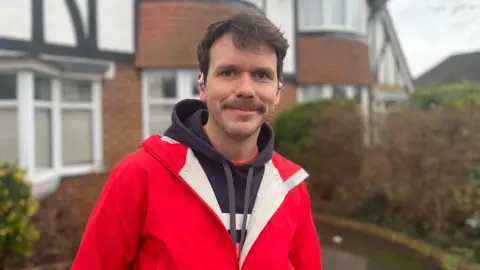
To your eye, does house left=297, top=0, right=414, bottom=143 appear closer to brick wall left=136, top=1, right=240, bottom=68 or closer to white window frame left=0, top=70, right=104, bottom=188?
brick wall left=136, top=1, right=240, bottom=68

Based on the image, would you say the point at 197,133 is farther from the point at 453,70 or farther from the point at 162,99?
the point at 453,70

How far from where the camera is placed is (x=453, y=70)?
1288 inches

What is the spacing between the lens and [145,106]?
8891 mm

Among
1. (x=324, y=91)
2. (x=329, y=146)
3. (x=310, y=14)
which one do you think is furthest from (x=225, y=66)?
(x=310, y=14)

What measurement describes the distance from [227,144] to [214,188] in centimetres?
19

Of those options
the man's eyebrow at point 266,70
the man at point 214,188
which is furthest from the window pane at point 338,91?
the man's eyebrow at point 266,70

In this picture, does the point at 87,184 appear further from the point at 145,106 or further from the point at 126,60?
the point at 126,60

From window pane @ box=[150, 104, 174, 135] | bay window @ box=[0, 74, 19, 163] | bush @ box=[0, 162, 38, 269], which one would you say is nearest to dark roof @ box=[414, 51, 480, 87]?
window pane @ box=[150, 104, 174, 135]

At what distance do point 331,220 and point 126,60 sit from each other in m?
5.22

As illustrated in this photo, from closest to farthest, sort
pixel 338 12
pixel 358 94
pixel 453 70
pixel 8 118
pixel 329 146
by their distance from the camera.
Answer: pixel 8 118 → pixel 329 146 → pixel 338 12 → pixel 358 94 → pixel 453 70

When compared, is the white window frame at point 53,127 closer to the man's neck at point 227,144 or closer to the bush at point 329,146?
the bush at point 329,146

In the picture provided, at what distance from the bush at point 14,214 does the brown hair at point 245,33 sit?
396 cm

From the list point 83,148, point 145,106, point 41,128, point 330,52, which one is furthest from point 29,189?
point 330,52

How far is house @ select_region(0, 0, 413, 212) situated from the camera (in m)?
6.79
